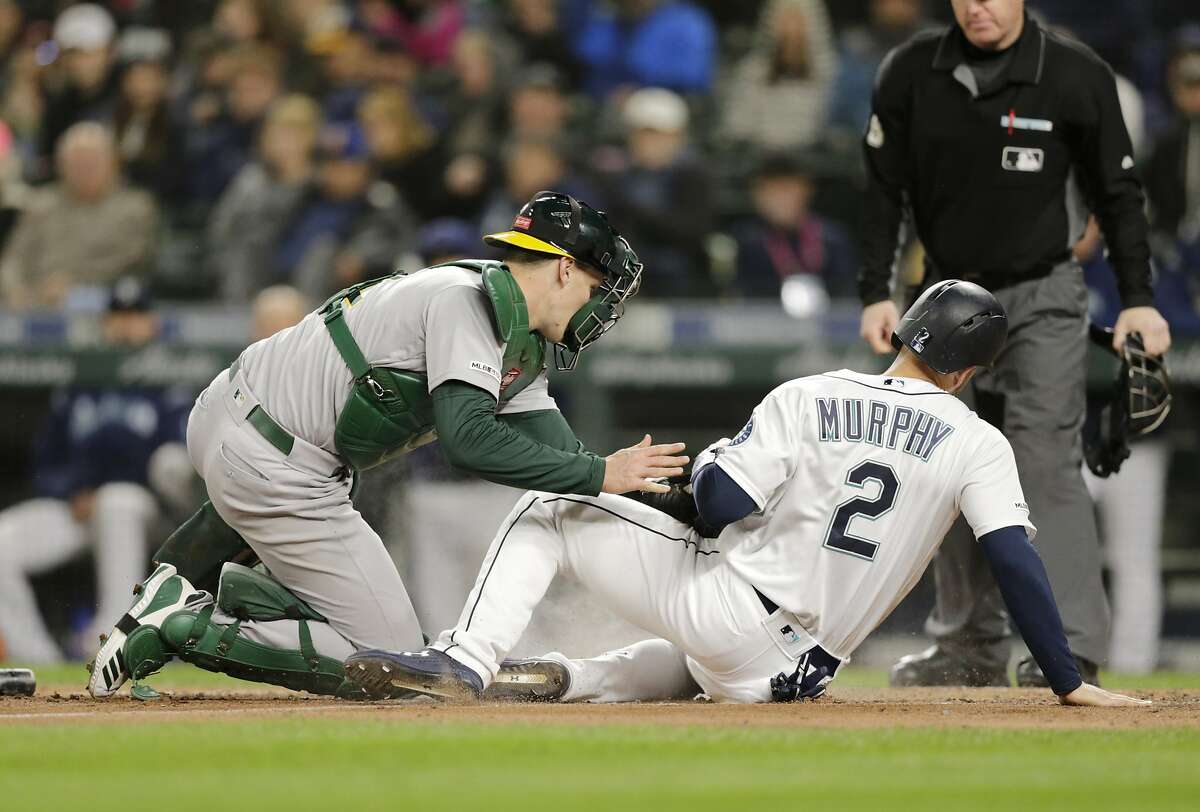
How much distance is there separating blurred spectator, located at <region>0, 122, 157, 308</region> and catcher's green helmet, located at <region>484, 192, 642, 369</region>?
657 centimetres

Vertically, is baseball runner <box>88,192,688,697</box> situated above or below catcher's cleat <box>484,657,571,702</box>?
above

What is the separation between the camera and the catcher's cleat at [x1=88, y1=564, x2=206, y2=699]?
5312 mm

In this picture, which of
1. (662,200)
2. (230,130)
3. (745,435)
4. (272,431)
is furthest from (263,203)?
(745,435)

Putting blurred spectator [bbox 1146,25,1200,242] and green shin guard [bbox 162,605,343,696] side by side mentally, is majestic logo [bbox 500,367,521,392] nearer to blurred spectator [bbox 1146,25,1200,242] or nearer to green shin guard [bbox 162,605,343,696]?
green shin guard [bbox 162,605,343,696]

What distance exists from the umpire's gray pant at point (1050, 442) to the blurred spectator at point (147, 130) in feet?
25.1

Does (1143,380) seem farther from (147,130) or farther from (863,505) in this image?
(147,130)

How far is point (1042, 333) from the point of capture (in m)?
6.07

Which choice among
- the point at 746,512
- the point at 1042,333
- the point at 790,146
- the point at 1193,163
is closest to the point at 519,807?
the point at 746,512

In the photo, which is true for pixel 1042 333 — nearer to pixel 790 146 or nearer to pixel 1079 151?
pixel 1079 151

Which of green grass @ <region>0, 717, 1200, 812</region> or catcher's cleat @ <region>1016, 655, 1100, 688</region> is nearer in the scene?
green grass @ <region>0, 717, 1200, 812</region>

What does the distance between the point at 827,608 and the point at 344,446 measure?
1.51 m

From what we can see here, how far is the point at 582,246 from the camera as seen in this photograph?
5074 millimetres

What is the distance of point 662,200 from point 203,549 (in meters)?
5.31

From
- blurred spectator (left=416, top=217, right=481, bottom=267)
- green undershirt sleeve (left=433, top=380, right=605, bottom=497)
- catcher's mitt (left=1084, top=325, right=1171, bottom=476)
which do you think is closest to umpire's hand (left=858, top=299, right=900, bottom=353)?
catcher's mitt (left=1084, top=325, right=1171, bottom=476)
